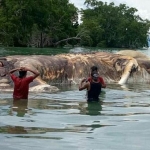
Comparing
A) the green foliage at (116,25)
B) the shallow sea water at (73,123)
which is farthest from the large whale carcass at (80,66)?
the green foliage at (116,25)

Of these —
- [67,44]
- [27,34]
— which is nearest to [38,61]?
[27,34]

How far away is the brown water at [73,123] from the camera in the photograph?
6203 millimetres

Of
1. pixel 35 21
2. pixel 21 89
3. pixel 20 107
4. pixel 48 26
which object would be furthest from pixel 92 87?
pixel 48 26

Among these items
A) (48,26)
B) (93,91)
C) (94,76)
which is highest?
(48,26)

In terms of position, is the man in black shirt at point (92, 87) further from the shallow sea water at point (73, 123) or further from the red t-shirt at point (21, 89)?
the red t-shirt at point (21, 89)

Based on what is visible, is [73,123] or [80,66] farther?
[80,66]

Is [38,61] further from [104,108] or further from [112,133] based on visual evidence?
[112,133]

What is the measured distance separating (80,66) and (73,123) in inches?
303

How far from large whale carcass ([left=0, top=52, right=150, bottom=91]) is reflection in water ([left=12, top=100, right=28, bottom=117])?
125 inches

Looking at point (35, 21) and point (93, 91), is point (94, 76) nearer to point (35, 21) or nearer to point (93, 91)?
point (93, 91)

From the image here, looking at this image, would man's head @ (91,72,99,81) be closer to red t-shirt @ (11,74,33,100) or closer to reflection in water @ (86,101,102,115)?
reflection in water @ (86,101,102,115)

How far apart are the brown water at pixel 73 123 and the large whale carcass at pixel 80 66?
264 cm

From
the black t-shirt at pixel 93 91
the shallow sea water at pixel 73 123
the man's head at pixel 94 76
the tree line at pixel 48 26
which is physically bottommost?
the shallow sea water at pixel 73 123

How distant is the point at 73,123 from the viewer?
7.68m
